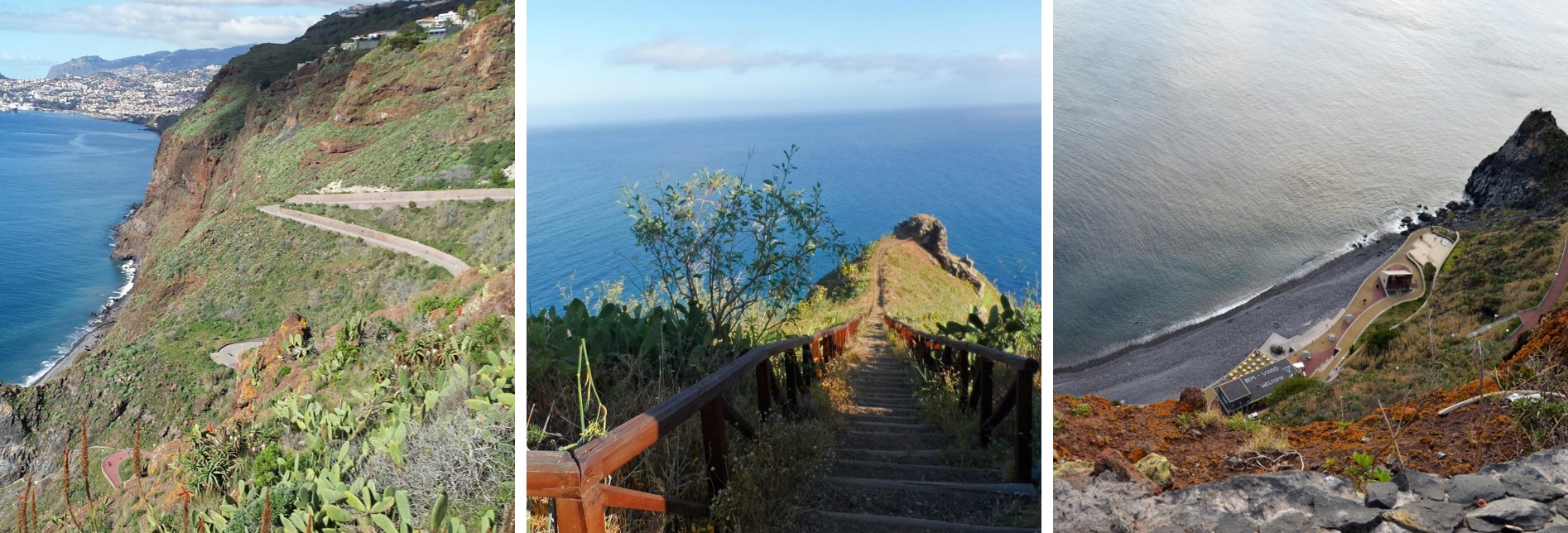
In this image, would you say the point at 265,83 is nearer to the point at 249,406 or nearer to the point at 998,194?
the point at 249,406

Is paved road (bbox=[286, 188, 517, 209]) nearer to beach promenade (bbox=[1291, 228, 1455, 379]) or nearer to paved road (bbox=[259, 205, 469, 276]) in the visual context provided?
paved road (bbox=[259, 205, 469, 276])

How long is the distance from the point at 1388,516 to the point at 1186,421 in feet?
2.04

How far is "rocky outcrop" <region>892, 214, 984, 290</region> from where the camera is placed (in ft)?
6.57

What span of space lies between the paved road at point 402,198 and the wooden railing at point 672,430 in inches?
288

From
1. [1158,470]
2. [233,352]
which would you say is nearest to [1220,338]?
[1158,470]

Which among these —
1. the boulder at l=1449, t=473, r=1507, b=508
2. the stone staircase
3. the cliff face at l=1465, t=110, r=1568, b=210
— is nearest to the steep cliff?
the stone staircase

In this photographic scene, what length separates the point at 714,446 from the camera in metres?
1.92

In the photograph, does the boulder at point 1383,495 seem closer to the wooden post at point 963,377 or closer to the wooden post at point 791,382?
Answer: the wooden post at point 963,377

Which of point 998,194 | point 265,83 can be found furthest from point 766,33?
point 265,83

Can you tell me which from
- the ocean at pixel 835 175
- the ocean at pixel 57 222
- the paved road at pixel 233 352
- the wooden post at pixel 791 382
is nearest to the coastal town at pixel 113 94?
the ocean at pixel 57 222

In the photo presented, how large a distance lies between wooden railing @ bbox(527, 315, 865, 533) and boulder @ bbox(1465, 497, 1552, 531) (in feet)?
6.88

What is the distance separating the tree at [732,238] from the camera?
217cm

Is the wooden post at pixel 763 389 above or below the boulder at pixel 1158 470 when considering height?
above

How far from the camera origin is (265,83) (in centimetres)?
1261
